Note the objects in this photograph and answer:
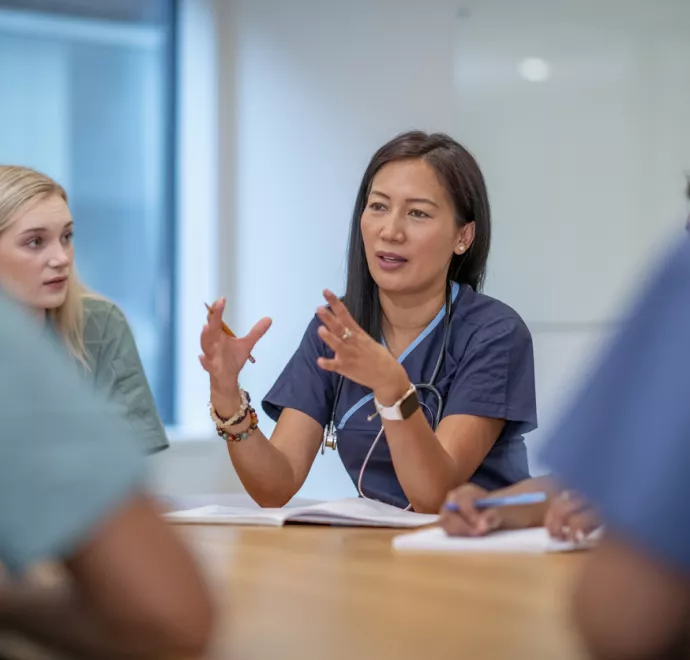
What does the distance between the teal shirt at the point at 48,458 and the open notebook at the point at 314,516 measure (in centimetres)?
108

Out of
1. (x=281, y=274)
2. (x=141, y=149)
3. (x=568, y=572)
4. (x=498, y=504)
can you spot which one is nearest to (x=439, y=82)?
(x=281, y=274)

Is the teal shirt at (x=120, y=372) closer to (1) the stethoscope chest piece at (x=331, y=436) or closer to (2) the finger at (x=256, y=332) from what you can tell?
(1) the stethoscope chest piece at (x=331, y=436)

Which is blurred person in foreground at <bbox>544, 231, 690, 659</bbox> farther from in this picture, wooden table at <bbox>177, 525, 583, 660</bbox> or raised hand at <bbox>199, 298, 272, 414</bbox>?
raised hand at <bbox>199, 298, 272, 414</bbox>

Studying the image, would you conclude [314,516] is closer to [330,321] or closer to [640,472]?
[330,321]

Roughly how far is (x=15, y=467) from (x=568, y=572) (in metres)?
0.82

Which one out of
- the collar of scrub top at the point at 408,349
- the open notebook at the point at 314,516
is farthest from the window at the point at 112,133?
the open notebook at the point at 314,516

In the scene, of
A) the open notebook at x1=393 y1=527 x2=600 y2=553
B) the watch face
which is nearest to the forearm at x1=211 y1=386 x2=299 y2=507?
the watch face

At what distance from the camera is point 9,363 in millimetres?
688

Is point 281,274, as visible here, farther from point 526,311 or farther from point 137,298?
point 526,311

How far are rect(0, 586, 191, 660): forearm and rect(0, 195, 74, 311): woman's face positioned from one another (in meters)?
1.84

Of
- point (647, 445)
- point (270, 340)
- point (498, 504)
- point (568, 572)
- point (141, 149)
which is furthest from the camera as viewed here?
point (141, 149)

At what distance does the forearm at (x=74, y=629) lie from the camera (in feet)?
2.47

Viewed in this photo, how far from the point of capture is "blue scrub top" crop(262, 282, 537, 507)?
7.44 ft

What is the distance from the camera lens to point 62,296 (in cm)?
270
